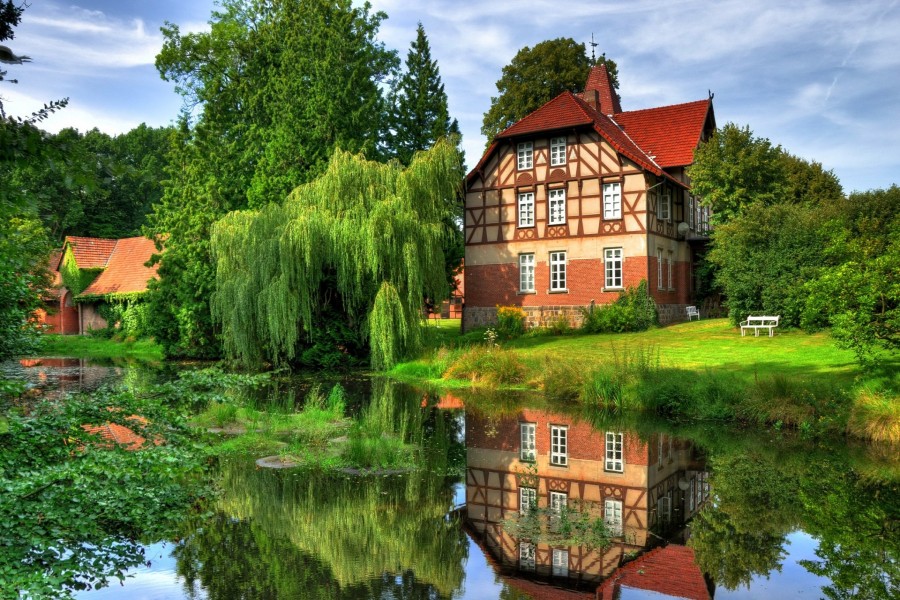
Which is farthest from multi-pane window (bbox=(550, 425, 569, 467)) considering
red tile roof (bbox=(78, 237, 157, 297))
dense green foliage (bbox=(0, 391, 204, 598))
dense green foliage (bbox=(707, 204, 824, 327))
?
red tile roof (bbox=(78, 237, 157, 297))

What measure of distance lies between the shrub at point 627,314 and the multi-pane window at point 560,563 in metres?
20.2

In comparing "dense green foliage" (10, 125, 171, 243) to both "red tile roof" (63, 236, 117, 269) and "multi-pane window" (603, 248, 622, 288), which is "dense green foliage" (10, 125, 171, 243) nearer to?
"multi-pane window" (603, 248, 622, 288)

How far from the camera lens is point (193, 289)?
27703 mm

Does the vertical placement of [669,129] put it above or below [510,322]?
above

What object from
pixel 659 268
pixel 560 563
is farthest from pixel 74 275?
pixel 560 563

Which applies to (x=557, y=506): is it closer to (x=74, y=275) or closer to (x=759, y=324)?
(x=759, y=324)

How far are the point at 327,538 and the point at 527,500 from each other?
2.63 metres

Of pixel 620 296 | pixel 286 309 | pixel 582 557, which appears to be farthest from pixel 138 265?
pixel 582 557

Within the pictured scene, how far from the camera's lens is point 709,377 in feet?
47.8

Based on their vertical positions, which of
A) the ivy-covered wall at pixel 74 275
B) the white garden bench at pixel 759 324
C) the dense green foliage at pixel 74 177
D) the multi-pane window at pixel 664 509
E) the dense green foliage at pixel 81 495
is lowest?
the multi-pane window at pixel 664 509

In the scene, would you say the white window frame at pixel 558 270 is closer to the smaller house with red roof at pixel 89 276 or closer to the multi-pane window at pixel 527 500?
the multi-pane window at pixel 527 500

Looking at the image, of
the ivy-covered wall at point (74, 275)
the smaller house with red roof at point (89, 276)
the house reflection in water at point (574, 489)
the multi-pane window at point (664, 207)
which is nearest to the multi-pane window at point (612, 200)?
the multi-pane window at point (664, 207)

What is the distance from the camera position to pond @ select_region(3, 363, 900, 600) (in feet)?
20.4

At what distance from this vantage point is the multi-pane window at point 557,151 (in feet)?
96.0
